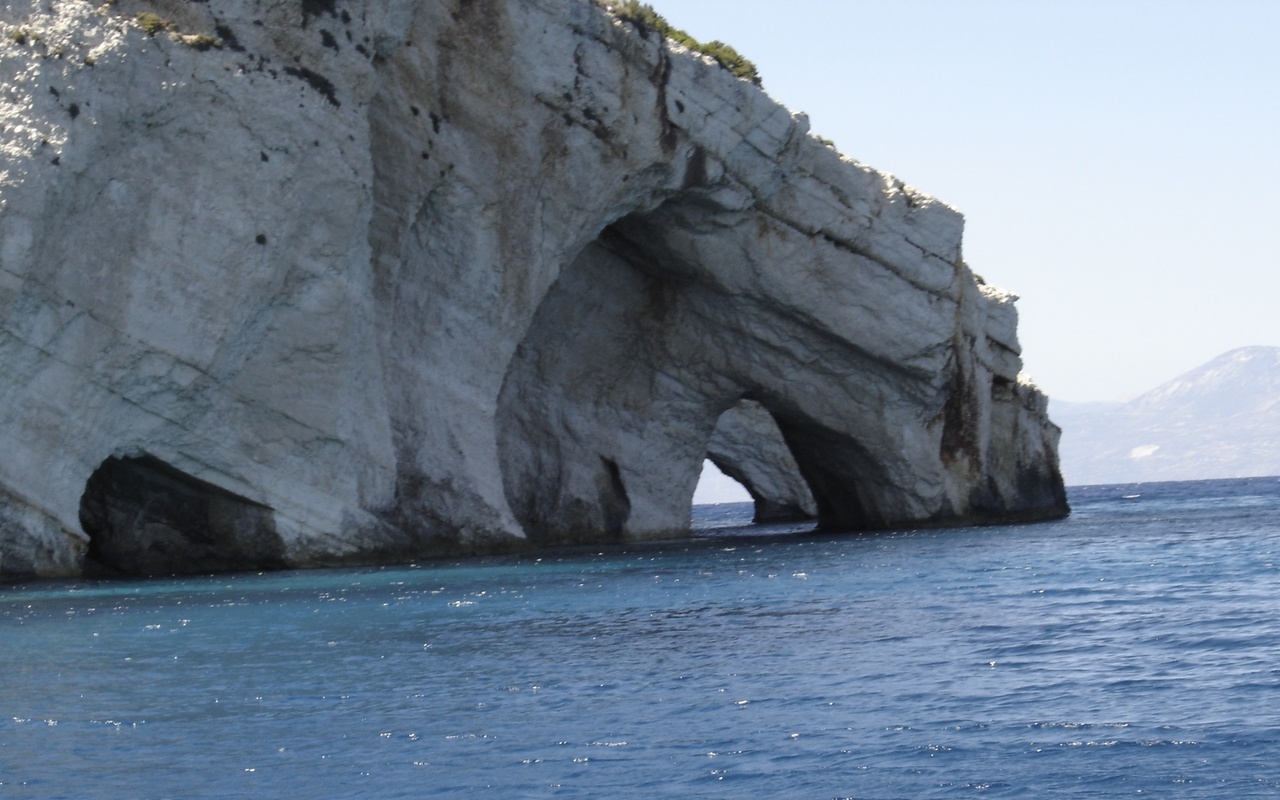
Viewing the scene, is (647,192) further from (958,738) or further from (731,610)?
(958,738)

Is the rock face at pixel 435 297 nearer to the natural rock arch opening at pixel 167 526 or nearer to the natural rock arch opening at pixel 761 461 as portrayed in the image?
the natural rock arch opening at pixel 167 526

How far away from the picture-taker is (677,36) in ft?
128

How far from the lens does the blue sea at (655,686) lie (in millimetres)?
12352

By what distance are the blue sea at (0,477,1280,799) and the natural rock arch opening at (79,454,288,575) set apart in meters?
2.55

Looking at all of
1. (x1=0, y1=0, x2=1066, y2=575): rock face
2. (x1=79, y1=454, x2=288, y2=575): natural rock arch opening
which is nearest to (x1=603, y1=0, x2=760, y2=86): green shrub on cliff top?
(x1=0, y1=0, x2=1066, y2=575): rock face

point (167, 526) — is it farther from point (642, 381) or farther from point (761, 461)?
point (761, 461)

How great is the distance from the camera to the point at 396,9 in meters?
32.8

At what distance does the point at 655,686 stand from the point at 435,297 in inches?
801

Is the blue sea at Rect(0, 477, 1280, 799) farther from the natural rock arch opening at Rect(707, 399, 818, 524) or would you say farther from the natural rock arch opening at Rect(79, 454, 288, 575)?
the natural rock arch opening at Rect(707, 399, 818, 524)

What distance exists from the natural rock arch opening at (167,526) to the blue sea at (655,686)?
2545 mm

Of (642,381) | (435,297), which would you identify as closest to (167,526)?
(435,297)

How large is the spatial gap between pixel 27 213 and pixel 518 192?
12.2 m

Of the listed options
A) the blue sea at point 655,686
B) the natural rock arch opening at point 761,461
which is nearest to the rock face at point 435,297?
the blue sea at point 655,686

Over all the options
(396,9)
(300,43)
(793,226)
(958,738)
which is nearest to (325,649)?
(958,738)
